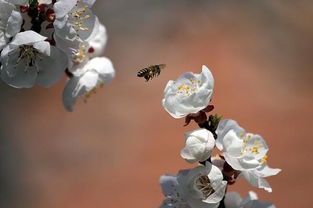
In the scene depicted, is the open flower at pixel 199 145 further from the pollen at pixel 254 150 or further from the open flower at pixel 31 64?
the open flower at pixel 31 64

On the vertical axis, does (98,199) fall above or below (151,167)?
below

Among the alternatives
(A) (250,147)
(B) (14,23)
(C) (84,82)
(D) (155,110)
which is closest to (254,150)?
(A) (250,147)

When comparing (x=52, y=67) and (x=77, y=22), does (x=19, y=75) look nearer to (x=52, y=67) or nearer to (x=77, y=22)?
(x=52, y=67)

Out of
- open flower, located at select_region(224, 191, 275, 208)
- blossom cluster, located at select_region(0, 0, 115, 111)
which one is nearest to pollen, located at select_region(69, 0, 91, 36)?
blossom cluster, located at select_region(0, 0, 115, 111)

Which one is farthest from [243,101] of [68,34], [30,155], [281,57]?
[68,34]

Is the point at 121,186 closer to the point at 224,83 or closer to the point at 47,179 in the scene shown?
the point at 47,179

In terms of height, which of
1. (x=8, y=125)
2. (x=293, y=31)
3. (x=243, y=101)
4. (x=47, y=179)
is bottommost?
(x=47, y=179)
